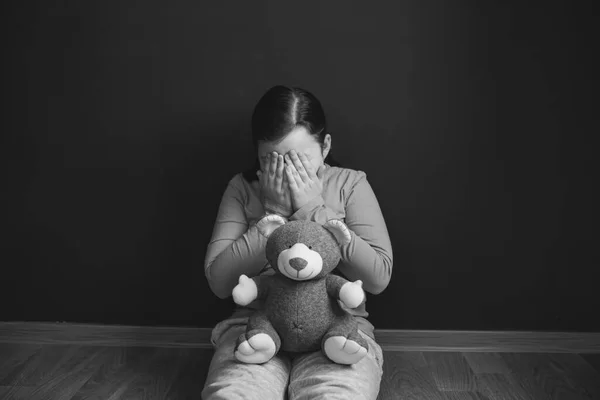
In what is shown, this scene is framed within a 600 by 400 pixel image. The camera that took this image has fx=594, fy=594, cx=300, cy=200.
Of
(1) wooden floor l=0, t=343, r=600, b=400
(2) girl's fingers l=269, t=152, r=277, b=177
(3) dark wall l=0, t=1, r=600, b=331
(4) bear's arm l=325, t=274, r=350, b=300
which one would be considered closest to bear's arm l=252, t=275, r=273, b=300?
(4) bear's arm l=325, t=274, r=350, b=300

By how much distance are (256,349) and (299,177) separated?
0.35 meters

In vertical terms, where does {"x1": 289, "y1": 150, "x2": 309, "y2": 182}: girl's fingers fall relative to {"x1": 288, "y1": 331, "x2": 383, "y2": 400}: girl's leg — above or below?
above

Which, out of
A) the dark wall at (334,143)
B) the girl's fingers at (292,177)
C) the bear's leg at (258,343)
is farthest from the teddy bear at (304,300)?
the dark wall at (334,143)

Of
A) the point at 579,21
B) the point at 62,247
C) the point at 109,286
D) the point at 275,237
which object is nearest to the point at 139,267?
the point at 109,286

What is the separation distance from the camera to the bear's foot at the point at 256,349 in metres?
1.05

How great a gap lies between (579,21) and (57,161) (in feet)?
4.45

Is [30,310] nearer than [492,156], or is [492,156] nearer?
[492,156]

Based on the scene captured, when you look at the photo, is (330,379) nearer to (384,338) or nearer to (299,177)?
(299,177)

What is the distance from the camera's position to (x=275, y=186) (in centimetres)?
121

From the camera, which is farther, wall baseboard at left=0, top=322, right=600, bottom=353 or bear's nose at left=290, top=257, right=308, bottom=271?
wall baseboard at left=0, top=322, right=600, bottom=353

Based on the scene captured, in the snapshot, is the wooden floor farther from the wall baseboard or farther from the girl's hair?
the girl's hair

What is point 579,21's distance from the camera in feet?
4.73

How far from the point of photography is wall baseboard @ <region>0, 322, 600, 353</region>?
155cm

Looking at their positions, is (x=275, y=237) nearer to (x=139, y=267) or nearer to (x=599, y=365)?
(x=139, y=267)
